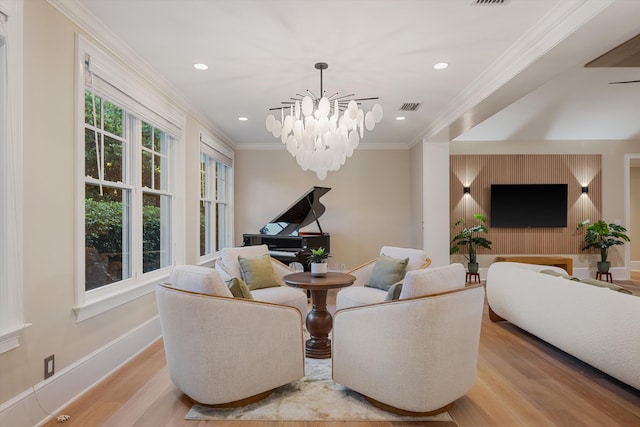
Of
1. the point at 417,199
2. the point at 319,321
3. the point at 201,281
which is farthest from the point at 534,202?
the point at 201,281

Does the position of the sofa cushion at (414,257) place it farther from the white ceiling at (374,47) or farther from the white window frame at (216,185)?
the white window frame at (216,185)

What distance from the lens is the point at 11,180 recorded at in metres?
1.96

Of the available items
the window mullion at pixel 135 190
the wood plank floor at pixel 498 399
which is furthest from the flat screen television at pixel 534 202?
the window mullion at pixel 135 190

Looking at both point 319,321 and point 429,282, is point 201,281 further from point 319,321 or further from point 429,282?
point 429,282

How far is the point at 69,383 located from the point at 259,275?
177cm

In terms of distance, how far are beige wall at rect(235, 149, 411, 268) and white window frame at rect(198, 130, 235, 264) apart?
0.25 meters

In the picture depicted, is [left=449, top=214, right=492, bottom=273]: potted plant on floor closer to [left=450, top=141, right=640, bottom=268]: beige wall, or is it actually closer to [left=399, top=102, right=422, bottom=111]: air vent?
[left=450, top=141, right=640, bottom=268]: beige wall

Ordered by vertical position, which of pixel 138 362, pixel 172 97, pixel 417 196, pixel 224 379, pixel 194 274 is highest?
pixel 172 97

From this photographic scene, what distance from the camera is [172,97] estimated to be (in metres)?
4.11

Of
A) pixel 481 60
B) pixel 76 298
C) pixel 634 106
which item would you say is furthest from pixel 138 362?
pixel 634 106

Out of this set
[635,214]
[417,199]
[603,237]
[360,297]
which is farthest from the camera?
[635,214]

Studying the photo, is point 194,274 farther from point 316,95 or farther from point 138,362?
point 316,95

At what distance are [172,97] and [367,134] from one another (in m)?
3.29

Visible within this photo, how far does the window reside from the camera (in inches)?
216
